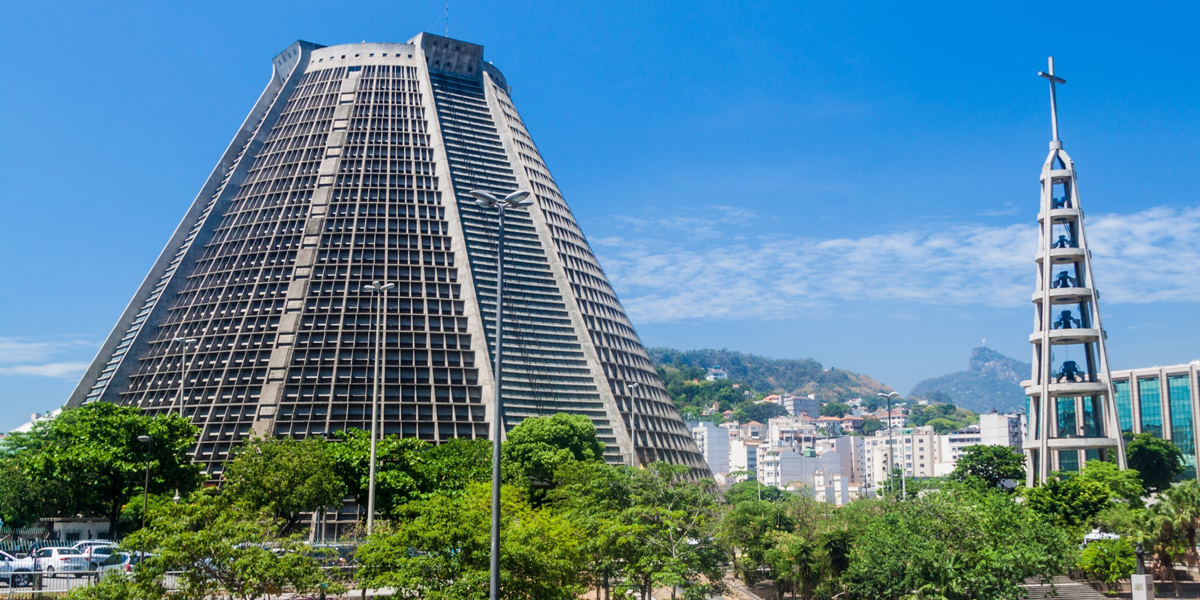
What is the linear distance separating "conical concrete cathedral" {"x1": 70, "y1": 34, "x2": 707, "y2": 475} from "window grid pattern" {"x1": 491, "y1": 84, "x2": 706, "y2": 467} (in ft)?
0.79

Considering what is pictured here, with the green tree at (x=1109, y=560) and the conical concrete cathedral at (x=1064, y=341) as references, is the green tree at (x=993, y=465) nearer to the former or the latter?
the conical concrete cathedral at (x=1064, y=341)

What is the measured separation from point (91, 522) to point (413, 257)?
33.1 m

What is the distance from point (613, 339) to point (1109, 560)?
4891 centimetres

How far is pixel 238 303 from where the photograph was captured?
279ft

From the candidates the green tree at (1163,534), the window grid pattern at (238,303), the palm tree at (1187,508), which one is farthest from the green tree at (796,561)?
the window grid pattern at (238,303)

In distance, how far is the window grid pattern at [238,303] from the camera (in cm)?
7906

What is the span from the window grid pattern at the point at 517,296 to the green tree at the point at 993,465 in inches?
1300

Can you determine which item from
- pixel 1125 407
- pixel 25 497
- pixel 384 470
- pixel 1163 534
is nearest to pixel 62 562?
pixel 384 470

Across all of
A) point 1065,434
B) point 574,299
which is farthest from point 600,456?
point 1065,434

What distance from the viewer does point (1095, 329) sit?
260 ft

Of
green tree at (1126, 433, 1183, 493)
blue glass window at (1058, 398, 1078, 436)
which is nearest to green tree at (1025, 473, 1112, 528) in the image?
blue glass window at (1058, 398, 1078, 436)

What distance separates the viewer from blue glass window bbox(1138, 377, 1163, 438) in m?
115

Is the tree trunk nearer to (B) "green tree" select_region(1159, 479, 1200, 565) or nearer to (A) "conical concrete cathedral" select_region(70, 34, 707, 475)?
(A) "conical concrete cathedral" select_region(70, 34, 707, 475)

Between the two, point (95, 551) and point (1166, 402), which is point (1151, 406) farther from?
point (95, 551)
